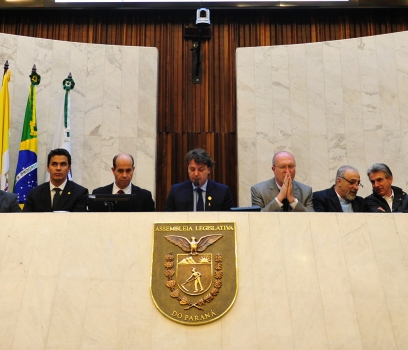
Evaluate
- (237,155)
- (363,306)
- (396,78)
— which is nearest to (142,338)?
(363,306)

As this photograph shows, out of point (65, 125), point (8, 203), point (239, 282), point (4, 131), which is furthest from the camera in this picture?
point (65, 125)

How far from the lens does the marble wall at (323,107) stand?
20.1ft

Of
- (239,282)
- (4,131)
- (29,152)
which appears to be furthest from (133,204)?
(4,131)

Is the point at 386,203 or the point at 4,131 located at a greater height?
the point at 4,131

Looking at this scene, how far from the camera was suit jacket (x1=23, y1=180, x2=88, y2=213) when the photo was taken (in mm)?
3936

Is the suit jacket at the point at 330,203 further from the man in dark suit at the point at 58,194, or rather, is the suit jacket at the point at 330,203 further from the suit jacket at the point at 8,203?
the suit jacket at the point at 8,203

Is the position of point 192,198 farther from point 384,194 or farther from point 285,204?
point 384,194

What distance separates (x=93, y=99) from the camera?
20.9 feet

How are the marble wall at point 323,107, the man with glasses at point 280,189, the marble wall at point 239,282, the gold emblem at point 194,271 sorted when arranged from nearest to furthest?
the marble wall at point 239,282 < the gold emblem at point 194,271 < the man with glasses at point 280,189 < the marble wall at point 323,107

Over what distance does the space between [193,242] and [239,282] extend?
Answer: 0.35 m

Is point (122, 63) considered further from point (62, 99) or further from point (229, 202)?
point (229, 202)

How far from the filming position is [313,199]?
14.0 ft

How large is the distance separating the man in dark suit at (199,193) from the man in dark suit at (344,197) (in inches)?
27.5

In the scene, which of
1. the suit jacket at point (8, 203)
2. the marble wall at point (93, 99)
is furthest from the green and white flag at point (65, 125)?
the suit jacket at point (8, 203)
